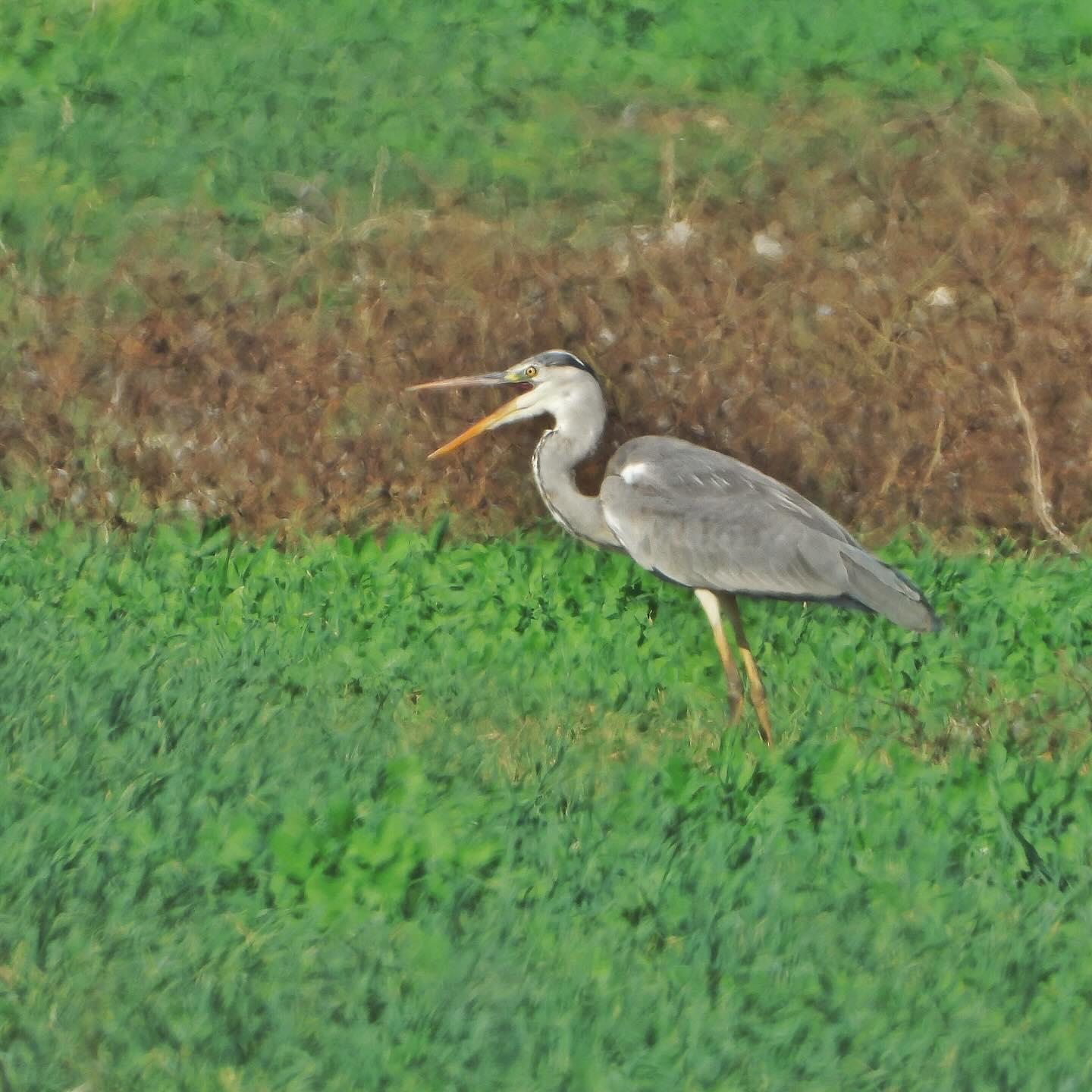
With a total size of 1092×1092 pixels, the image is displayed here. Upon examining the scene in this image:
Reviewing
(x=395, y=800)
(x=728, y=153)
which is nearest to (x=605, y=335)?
(x=728, y=153)

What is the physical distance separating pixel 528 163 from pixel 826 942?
772 centimetres

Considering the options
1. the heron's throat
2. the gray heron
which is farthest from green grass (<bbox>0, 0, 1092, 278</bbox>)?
the gray heron

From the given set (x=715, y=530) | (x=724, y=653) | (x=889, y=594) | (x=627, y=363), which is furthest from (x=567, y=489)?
(x=889, y=594)

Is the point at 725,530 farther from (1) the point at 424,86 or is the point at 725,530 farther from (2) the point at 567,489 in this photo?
(1) the point at 424,86

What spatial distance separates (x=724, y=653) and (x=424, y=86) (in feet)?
22.9

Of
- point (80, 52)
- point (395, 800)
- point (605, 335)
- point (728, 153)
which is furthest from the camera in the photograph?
point (80, 52)

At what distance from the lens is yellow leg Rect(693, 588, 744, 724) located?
6383mm

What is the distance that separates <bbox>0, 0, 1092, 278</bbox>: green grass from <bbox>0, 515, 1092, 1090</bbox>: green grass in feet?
13.0

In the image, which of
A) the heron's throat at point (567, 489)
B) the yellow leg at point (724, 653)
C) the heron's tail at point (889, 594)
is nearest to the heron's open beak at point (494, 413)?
the heron's throat at point (567, 489)

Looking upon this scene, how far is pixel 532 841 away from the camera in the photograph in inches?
192

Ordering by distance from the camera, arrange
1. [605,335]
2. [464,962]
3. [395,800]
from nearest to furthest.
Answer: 1. [464,962]
2. [395,800]
3. [605,335]

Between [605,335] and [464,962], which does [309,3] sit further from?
[464,962]

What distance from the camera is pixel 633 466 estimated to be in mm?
6883

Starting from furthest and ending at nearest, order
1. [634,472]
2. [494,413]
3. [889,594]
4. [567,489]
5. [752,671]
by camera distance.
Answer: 1. [494,413]
2. [567,489]
3. [634,472]
4. [752,671]
5. [889,594]
